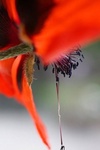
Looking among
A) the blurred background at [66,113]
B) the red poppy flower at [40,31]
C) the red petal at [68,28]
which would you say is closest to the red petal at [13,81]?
the red poppy flower at [40,31]

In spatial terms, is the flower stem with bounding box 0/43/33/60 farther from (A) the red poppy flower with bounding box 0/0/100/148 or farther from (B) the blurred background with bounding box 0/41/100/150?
(B) the blurred background with bounding box 0/41/100/150

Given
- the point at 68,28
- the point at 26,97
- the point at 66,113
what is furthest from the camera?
the point at 66,113

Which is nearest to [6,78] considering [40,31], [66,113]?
[40,31]

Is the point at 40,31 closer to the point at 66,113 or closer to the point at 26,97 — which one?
the point at 26,97

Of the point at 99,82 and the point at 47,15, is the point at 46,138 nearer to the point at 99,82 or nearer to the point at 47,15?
the point at 47,15

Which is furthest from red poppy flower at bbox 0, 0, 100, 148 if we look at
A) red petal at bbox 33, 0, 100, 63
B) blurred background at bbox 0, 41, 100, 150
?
blurred background at bbox 0, 41, 100, 150

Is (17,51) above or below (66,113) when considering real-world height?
below

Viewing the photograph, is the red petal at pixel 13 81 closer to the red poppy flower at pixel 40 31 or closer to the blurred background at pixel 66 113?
the red poppy flower at pixel 40 31
